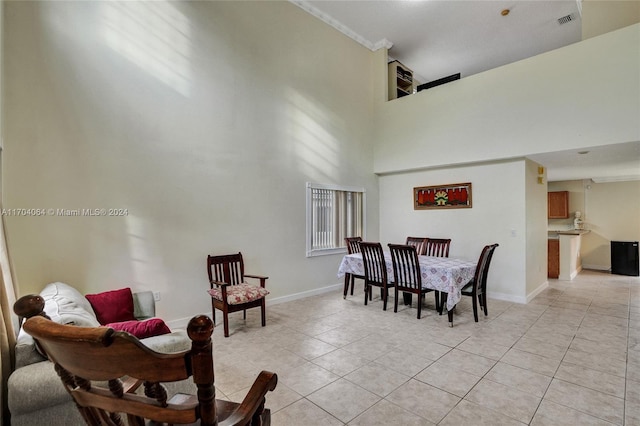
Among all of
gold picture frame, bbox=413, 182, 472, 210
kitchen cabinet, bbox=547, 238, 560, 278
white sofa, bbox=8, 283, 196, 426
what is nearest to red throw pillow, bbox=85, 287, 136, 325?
white sofa, bbox=8, 283, 196, 426

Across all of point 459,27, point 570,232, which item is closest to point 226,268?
point 459,27

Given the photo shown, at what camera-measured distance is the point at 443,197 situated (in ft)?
18.4

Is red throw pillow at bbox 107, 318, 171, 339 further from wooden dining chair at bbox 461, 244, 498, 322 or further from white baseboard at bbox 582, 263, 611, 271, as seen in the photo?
white baseboard at bbox 582, 263, 611, 271

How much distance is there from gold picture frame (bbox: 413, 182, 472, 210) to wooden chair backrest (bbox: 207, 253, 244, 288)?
3.50 meters

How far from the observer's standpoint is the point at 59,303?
6.55ft

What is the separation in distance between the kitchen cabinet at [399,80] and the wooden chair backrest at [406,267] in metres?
3.77

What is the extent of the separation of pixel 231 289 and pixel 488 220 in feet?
13.3

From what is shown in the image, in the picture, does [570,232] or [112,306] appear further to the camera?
[570,232]

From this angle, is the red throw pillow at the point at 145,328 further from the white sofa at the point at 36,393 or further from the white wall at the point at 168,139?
the white wall at the point at 168,139

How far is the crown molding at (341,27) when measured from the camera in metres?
5.10

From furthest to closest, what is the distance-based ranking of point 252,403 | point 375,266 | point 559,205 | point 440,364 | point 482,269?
point 559,205 < point 375,266 < point 482,269 < point 440,364 < point 252,403

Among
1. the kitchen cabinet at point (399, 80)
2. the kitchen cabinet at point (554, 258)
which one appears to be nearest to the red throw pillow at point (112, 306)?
the kitchen cabinet at point (399, 80)

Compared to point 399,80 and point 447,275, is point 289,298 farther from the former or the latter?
point 399,80

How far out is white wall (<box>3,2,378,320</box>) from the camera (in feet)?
9.54
